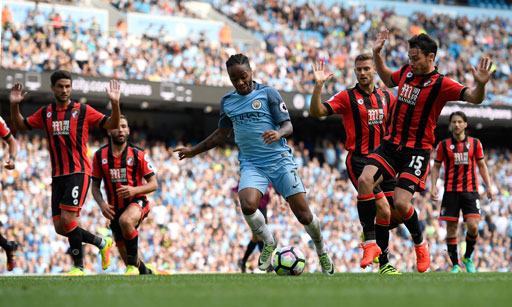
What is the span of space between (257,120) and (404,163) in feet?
5.55

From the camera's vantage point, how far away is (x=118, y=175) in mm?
12711

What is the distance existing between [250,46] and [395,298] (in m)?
23.9

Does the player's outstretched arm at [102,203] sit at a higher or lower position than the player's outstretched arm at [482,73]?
lower

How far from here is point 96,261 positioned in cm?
2036

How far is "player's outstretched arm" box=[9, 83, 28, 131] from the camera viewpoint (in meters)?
11.5

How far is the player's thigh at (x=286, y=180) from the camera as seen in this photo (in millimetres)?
10422

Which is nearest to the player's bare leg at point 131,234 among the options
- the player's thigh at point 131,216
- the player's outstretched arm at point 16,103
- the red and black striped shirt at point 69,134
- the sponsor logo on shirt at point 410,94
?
the player's thigh at point 131,216

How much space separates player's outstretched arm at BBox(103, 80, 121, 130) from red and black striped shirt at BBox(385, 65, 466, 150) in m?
3.13

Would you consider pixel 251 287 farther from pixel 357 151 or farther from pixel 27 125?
pixel 27 125

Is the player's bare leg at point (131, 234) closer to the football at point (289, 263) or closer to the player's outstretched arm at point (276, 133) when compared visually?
Result: the football at point (289, 263)

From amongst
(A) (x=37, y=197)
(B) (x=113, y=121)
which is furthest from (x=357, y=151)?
(A) (x=37, y=197)

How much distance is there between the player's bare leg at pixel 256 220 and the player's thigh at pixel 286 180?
267 millimetres

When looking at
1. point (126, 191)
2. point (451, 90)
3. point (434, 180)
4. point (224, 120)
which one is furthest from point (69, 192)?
point (434, 180)

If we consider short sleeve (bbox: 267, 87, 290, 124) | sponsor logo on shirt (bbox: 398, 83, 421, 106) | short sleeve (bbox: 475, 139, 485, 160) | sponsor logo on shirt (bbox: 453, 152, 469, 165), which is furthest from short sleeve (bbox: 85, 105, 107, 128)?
short sleeve (bbox: 475, 139, 485, 160)
